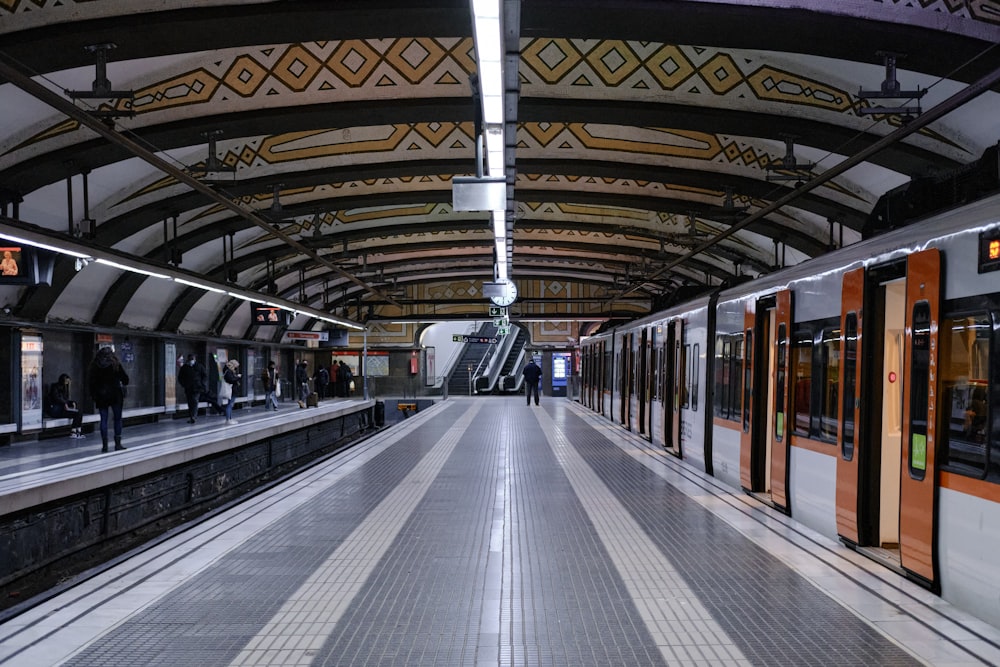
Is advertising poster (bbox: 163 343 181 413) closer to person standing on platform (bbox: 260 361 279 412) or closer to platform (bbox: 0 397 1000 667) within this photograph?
person standing on platform (bbox: 260 361 279 412)

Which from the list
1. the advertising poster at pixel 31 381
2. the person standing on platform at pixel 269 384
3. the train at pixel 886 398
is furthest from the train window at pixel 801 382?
the person standing on platform at pixel 269 384

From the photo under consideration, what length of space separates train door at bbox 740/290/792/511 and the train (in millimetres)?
21

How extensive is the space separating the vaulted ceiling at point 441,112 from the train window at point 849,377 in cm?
205

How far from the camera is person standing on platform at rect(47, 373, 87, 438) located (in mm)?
16828

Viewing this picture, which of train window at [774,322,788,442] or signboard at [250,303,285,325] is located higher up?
signboard at [250,303,285,325]

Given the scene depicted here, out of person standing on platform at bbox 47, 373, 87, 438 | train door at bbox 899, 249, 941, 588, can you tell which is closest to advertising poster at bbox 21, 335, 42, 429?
person standing on platform at bbox 47, 373, 87, 438

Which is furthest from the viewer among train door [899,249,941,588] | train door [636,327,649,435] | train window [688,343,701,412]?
train door [636,327,649,435]

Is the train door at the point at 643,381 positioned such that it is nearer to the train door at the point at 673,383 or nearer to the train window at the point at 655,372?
the train window at the point at 655,372

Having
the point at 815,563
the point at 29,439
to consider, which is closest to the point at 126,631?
the point at 815,563

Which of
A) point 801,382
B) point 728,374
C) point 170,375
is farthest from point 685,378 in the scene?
point 170,375

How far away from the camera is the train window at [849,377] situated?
7168 mm

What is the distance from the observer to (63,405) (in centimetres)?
1692

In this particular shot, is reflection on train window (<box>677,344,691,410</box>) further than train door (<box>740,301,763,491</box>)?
Yes

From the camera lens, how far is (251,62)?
35.2ft
